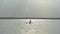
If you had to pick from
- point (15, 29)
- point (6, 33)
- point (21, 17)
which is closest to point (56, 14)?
point (21, 17)

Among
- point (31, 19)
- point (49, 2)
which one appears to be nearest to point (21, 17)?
→ point (31, 19)

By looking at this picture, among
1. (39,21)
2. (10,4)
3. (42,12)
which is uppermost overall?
(10,4)

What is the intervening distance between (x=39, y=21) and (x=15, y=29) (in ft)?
1.01

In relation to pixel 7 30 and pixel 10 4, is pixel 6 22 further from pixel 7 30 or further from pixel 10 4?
pixel 10 4

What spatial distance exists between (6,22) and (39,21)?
0.40 meters

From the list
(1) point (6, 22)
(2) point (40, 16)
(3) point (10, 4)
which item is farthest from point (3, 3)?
(2) point (40, 16)

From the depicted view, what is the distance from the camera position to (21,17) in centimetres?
88

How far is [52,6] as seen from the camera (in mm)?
895

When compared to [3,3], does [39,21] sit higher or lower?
lower

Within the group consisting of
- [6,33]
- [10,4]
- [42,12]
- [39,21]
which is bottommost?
[6,33]

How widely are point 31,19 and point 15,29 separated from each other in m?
0.23

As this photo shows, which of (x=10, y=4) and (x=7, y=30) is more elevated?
(x=10, y=4)

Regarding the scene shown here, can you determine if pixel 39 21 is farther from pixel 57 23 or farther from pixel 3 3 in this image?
pixel 3 3

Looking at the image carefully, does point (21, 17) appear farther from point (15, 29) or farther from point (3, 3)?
point (3, 3)
